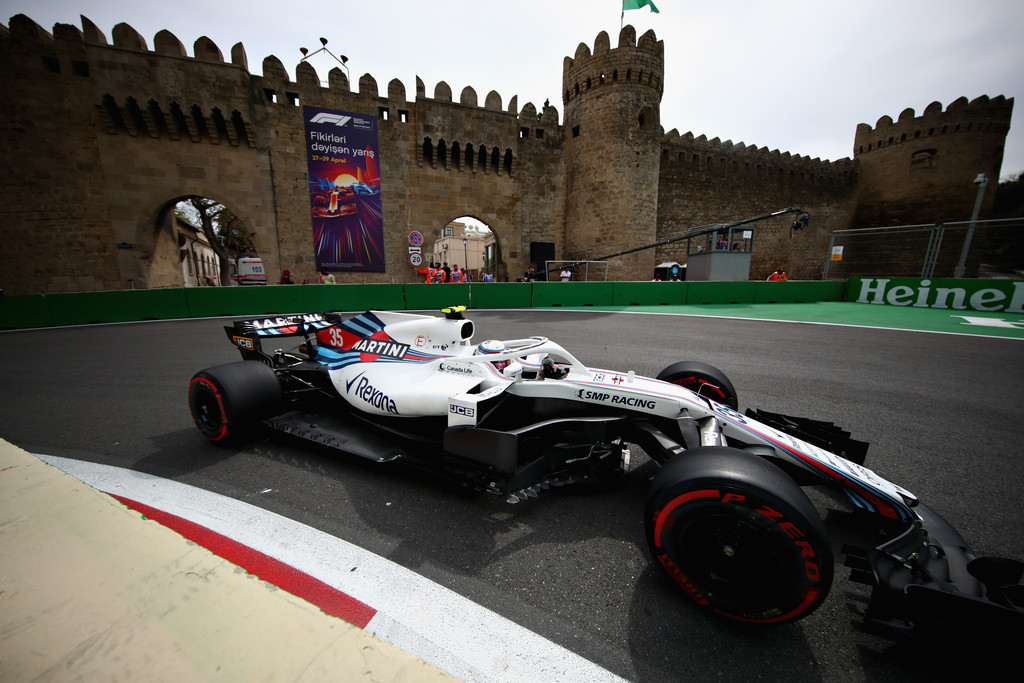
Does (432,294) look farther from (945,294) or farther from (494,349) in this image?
(945,294)

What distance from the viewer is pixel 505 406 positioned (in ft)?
7.89

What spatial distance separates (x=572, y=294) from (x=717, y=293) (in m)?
5.62

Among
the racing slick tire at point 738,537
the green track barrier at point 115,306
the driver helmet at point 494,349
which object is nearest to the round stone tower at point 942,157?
the driver helmet at point 494,349

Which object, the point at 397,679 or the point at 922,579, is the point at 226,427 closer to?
the point at 397,679

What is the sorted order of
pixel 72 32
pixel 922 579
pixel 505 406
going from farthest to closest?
pixel 72 32 → pixel 505 406 → pixel 922 579

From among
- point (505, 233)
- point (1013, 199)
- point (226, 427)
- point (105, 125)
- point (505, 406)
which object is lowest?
point (226, 427)

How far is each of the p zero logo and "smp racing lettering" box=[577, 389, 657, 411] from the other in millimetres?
18779

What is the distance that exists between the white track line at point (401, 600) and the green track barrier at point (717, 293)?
1458 cm

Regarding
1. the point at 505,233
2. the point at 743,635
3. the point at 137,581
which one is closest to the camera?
the point at 137,581

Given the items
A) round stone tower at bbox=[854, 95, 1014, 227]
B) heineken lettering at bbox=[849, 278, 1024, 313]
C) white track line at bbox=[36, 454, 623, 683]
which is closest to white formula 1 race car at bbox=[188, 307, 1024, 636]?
white track line at bbox=[36, 454, 623, 683]

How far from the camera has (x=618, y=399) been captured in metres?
2.12

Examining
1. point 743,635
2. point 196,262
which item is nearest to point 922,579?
point 743,635

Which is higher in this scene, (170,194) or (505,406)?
(170,194)

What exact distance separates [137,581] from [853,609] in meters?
2.38
